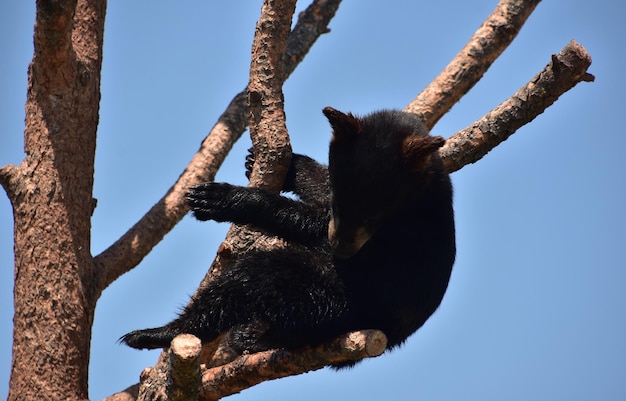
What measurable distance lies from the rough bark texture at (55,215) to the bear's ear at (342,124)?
1.89m

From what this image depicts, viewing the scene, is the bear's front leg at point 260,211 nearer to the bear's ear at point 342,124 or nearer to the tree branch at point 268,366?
the bear's ear at point 342,124

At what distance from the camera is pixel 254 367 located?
496 centimetres

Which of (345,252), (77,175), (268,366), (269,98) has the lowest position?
(268,366)

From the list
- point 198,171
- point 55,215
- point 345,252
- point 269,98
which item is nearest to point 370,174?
point 345,252

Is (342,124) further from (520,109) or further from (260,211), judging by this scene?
(520,109)

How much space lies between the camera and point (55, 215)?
571 centimetres

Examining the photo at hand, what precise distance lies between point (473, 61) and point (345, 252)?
9.31 feet

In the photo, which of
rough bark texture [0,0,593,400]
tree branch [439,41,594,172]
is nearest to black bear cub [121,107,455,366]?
rough bark texture [0,0,593,400]

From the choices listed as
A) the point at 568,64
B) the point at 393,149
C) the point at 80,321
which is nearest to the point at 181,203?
the point at 80,321

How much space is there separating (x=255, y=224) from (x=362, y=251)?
80 centimetres

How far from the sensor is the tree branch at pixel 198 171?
22.5ft

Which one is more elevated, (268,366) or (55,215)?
(55,215)

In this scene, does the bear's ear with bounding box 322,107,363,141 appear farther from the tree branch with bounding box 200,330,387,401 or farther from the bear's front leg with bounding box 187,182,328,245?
the tree branch with bounding box 200,330,387,401

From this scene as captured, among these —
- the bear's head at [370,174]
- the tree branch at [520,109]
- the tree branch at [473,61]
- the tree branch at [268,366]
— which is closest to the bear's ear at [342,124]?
the bear's head at [370,174]
